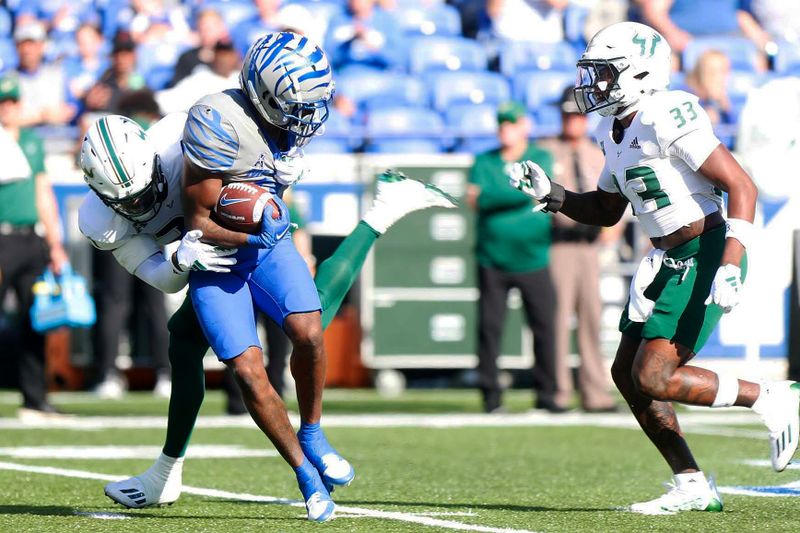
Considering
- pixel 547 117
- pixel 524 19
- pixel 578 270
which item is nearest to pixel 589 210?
pixel 578 270

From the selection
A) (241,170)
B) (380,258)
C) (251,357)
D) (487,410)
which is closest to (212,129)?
(241,170)

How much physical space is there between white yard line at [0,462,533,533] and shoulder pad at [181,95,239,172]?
4.07 ft

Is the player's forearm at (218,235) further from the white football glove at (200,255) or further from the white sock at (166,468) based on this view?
the white sock at (166,468)

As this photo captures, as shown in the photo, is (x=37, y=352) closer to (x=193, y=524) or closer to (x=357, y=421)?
(x=357, y=421)

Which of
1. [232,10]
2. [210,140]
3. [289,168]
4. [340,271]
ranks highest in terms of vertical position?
[232,10]

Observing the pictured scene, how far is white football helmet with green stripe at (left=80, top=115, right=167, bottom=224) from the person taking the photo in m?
4.80

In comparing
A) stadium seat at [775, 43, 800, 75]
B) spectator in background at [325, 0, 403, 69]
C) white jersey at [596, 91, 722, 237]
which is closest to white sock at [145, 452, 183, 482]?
white jersey at [596, 91, 722, 237]

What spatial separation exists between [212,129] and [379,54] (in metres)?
9.65

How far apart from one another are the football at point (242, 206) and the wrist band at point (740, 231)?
143 centimetres

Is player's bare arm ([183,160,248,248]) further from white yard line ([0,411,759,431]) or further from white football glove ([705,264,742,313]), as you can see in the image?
white yard line ([0,411,759,431])

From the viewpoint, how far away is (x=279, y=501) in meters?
5.36

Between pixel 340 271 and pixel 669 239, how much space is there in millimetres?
1157

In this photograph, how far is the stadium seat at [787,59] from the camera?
14.4 m

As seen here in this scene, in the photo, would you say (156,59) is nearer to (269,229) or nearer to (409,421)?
(409,421)
